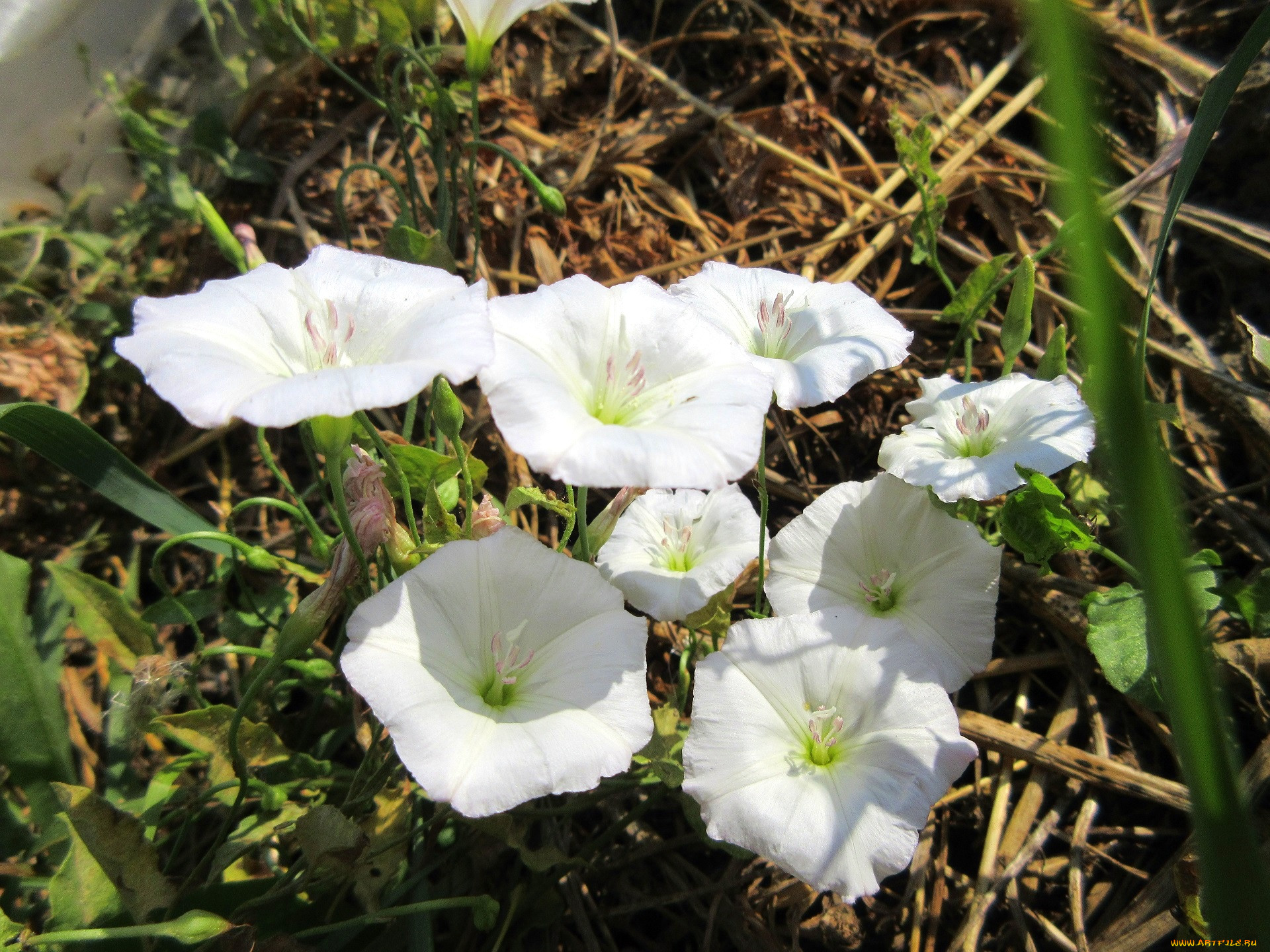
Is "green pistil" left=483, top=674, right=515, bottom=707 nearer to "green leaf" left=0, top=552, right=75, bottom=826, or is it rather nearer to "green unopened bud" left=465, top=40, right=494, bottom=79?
"green leaf" left=0, top=552, right=75, bottom=826

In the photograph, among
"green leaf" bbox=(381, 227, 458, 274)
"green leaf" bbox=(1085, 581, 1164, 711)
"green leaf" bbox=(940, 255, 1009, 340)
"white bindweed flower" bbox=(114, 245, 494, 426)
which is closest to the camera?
"white bindweed flower" bbox=(114, 245, 494, 426)

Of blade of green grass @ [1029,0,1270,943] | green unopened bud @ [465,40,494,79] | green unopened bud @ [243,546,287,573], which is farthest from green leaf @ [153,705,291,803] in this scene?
blade of green grass @ [1029,0,1270,943]

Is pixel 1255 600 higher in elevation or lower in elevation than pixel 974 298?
lower

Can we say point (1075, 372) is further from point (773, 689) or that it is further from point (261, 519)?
point (261, 519)

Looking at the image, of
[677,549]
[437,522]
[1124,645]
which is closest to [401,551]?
[437,522]

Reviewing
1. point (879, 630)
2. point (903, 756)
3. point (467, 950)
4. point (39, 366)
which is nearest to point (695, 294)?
point (879, 630)

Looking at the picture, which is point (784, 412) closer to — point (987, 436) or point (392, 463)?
point (987, 436)

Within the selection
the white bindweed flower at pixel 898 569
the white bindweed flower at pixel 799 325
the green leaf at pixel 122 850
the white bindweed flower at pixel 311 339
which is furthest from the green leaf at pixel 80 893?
the white bindweed flower at pixel 799 325
